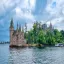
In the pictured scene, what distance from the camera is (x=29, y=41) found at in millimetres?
196000

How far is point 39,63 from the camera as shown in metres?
66.2

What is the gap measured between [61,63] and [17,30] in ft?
443

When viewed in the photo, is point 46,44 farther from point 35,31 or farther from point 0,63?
point 0,63

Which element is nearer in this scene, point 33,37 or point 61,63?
point 61,63

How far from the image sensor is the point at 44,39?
188500 millimetres

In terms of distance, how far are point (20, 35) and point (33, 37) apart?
9180mm

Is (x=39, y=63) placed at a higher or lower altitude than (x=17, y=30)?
lower

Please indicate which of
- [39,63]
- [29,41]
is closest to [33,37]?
[29,41]

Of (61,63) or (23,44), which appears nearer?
(61,63)

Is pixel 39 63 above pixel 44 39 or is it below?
below

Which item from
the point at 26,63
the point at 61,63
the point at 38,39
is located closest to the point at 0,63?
the point at 26,63

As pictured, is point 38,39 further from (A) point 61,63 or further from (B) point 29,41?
(A) point 61,63

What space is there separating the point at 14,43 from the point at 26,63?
5266 inches

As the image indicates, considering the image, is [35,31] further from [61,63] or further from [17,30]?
[61,63]
